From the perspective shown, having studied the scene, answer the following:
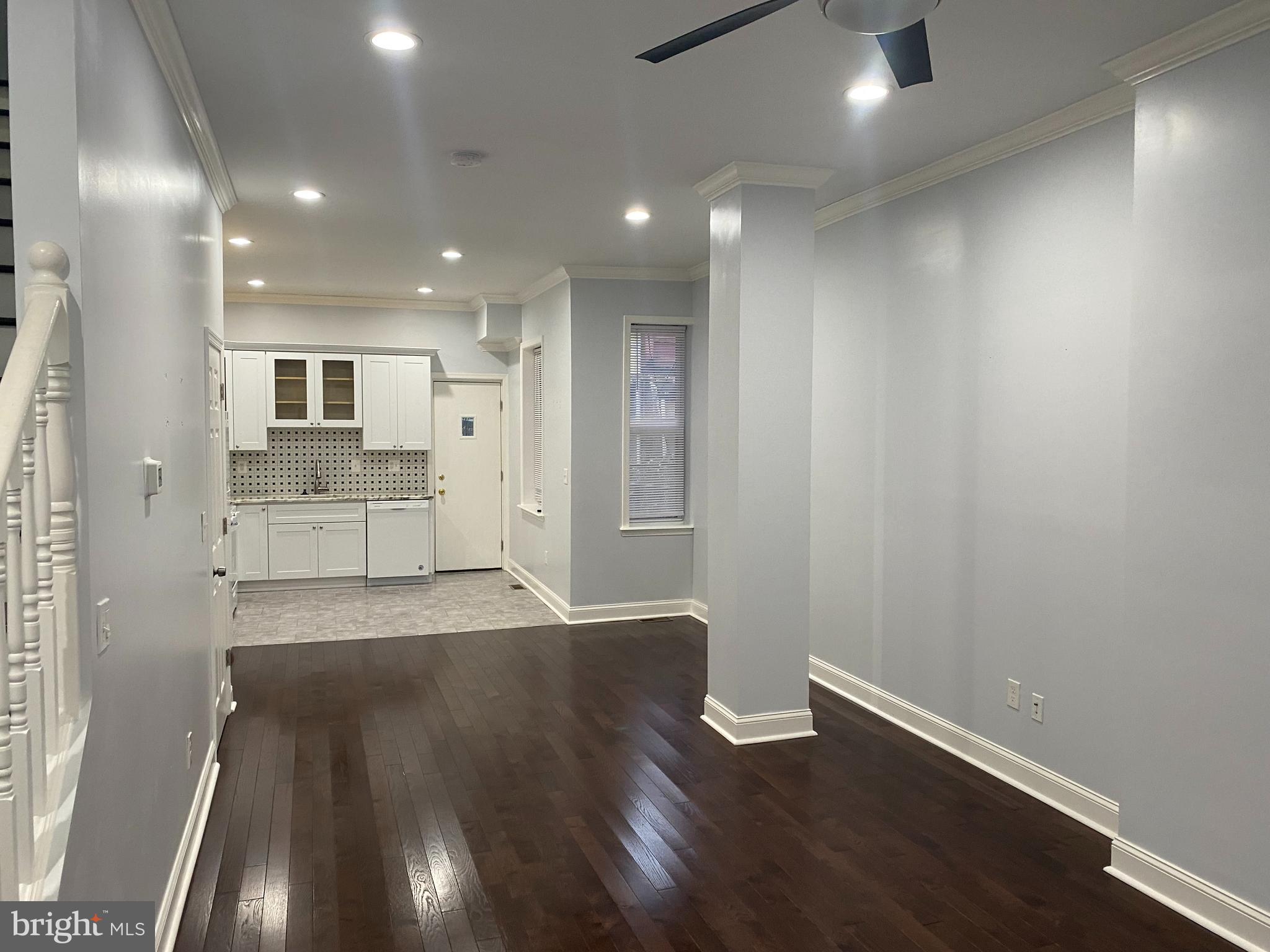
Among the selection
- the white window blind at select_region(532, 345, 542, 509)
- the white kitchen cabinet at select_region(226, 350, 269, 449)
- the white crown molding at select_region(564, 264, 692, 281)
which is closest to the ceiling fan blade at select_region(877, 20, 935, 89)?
the white crown molding at select_region(564, 264, 692, 281)

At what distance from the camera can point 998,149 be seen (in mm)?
3785

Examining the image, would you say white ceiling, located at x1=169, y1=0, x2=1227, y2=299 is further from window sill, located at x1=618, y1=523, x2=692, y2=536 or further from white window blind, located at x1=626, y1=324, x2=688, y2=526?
window sill, located at x1=618, y1=523, x2=692, y2=536

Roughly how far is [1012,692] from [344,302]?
690 cm

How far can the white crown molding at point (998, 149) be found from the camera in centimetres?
329

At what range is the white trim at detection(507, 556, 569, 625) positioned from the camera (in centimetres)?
705

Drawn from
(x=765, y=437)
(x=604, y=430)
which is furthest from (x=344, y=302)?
(x=765, y=437)

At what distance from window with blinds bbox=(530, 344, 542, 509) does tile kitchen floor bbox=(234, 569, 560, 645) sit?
3.20 feet

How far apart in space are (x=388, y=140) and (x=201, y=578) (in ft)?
6.77

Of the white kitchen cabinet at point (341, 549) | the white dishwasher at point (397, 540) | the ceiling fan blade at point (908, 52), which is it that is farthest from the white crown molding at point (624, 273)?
the ceiling fan blade at point (908, 52)

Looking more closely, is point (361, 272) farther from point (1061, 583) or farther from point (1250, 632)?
point (1250, 632)

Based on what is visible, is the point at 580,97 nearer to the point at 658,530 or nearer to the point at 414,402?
the point at 658,530

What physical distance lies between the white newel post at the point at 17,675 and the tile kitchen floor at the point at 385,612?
5.06 m

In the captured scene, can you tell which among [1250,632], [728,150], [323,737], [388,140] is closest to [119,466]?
[388,140]

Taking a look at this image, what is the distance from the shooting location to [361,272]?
711cm
